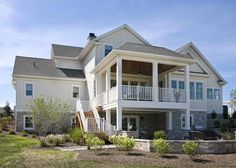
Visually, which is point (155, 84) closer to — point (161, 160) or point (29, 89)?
point (161, 160)

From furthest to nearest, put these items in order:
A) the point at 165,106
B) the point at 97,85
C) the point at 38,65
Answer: the point at 38,65, the point at 97,85, the point at 165,106

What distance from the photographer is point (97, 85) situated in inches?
966

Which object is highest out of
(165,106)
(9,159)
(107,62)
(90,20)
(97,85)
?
(90,20)

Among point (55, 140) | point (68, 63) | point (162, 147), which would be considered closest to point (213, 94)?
point (68, 63)

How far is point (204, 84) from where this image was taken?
28.3 m

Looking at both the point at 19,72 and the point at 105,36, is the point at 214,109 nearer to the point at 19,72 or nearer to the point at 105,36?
the point at 105,36

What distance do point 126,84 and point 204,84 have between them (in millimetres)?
8010

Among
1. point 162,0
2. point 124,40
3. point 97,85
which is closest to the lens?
point 162,0

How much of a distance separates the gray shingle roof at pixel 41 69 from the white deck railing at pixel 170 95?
29.8 ft

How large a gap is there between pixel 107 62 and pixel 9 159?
11207 mm

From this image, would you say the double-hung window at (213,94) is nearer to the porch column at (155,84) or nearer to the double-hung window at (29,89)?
the porch column at (155,84)

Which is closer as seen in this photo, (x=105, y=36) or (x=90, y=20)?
(x=90, y=20)

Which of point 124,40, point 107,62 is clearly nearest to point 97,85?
point 107,62

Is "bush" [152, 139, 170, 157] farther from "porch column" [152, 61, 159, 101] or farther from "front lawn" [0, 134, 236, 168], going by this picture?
"porch column" [152, 61, 159, 101]
